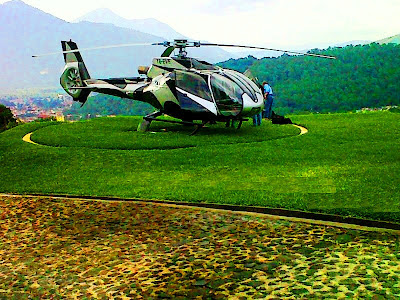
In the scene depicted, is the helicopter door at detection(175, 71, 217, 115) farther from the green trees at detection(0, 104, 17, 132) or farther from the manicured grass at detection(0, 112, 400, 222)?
the green trees at detection(0, 104, 17, 132)

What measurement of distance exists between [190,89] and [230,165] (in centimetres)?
509

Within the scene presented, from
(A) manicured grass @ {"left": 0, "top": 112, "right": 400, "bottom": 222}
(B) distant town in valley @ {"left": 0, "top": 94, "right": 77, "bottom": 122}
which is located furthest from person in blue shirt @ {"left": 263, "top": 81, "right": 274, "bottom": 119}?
(B) distant town in valley @ {"left": 0, "top": 94, "right": 77, "bottom": 122}

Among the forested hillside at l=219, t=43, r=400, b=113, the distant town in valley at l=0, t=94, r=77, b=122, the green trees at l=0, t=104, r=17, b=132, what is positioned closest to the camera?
the green trees at l=0, t=104, r=17, b=132

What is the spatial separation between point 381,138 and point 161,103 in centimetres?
656

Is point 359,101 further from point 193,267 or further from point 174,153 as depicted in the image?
point 193,267

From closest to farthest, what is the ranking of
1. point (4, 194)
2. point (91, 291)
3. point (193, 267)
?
point (91, 291)
point (193, 267)
point (4, 194)

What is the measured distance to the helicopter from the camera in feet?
54.3

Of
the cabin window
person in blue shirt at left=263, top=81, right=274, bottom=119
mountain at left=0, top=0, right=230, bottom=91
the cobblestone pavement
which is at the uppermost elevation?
mountain at left=0, top=0, right=230, bottom=91

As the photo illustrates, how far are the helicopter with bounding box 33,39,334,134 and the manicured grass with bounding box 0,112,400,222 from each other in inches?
27.9

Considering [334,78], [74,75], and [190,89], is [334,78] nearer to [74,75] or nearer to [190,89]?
[74,75]

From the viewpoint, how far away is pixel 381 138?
15258 mm

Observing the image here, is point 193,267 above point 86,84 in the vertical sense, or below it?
below

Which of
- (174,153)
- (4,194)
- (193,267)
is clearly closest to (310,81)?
(174,153)

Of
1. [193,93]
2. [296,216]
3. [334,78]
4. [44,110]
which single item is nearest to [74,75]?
[193,93]
